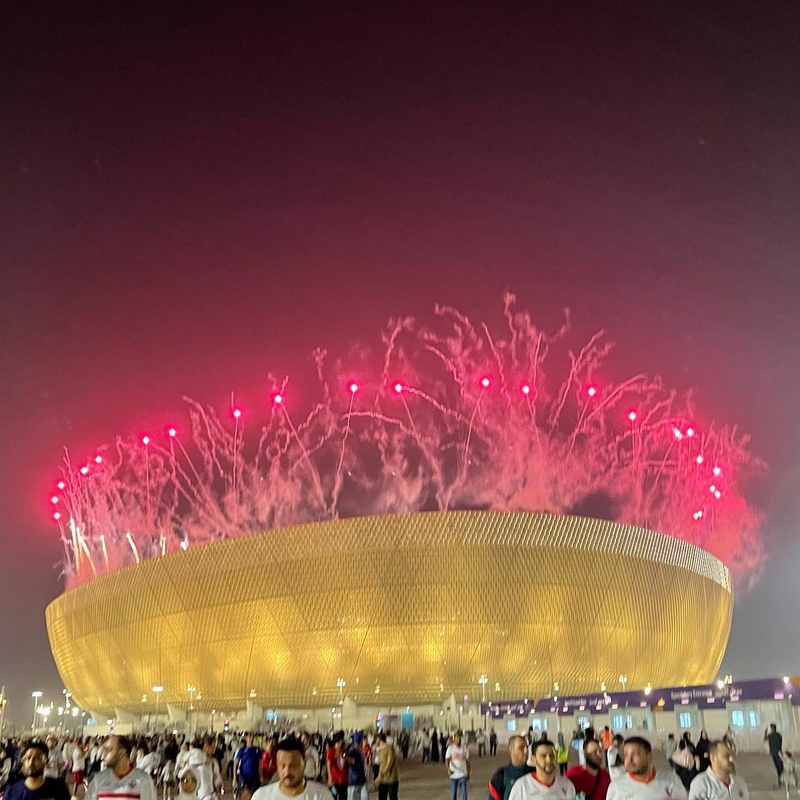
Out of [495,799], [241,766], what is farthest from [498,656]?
[495,799]

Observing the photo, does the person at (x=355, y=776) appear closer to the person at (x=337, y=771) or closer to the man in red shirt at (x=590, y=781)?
the person at (x=337, y=771)

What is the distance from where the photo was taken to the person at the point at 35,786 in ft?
21.4

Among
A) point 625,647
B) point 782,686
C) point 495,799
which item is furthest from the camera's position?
point 625,647

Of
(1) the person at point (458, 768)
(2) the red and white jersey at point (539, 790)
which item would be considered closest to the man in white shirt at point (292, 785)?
(2) the red and white jersey at point (539, 790)

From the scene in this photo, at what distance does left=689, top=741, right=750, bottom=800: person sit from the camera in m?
6.34

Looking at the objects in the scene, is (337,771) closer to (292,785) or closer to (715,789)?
(715,789)

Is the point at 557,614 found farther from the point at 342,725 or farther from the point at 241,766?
the point at 241,766

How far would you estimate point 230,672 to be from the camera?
57.8 metres

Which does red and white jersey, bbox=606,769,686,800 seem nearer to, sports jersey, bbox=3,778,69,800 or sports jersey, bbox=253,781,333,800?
sports jersey, bbox=253,781,333,800

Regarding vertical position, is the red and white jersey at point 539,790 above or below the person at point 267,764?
above

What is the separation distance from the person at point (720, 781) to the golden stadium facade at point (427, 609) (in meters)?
45.5

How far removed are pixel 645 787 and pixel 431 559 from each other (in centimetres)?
4632

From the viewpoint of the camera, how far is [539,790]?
630 centimetres

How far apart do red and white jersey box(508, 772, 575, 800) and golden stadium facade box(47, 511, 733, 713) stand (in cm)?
4553
